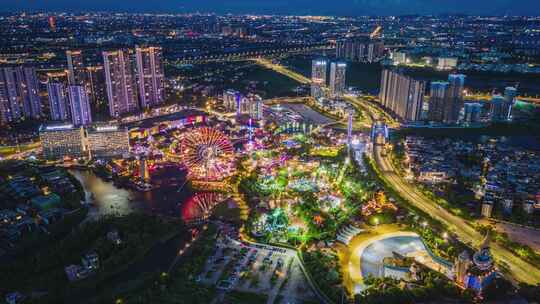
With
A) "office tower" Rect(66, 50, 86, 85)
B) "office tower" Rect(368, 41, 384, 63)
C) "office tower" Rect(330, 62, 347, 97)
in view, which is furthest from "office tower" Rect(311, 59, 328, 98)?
"office tower" Rect(368, 41, 384, 63)

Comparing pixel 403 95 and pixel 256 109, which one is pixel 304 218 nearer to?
pixel 256 109

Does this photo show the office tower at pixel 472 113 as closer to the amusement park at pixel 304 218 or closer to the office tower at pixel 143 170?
the amusement park at pixel 304 218

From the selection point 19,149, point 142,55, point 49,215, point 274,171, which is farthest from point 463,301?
point 142,55

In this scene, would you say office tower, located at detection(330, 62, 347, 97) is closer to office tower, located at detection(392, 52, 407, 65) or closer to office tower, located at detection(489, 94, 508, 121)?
office tower, located at detection(489, 94, 508, 121)

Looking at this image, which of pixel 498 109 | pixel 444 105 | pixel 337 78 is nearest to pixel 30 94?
pixel 337 78

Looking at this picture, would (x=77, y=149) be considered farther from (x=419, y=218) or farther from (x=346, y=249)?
(x=419, y=218)
